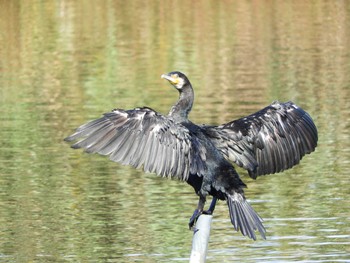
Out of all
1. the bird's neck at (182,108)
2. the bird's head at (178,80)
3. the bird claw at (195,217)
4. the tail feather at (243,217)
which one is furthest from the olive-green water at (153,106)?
the bird's head at (178,80)

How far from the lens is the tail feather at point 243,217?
9.59 meters

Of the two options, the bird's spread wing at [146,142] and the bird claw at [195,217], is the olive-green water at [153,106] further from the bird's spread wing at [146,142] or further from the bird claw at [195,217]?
the bird's spread wing at [146,142]

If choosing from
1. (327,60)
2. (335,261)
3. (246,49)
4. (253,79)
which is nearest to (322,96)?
(253,79)

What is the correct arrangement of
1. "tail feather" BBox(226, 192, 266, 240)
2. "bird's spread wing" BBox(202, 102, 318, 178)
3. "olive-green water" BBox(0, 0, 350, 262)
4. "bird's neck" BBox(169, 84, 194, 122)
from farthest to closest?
"olive-green water" BBox(0, 0, 350, 262) < "bird's spread wing" BBox(202, 102, 318, 178) < "bird's neck" BBox(169, 84, 194, 122) < "tail feather" BBox(226, 192, 266, 240)

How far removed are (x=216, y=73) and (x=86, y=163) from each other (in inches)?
317

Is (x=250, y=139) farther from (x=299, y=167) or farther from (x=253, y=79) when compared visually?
(x=253, y=79)

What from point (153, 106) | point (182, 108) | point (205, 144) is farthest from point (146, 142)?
point (153, 106)

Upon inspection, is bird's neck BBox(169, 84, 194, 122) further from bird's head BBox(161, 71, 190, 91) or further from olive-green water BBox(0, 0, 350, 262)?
olive-green water BBox(0, 0, 350, 262)

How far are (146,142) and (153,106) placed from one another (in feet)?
32.9

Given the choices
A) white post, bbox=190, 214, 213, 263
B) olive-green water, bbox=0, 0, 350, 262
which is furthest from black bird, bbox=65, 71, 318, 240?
olive-green water, bbox=0, 0, 350, 262

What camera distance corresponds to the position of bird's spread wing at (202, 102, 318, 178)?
10414mm

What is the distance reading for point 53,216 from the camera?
13.1 meters

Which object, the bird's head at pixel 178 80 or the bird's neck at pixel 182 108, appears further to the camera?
the bird's head at pixel 178 80

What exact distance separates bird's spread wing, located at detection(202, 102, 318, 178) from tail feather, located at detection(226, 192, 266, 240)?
55 cm
